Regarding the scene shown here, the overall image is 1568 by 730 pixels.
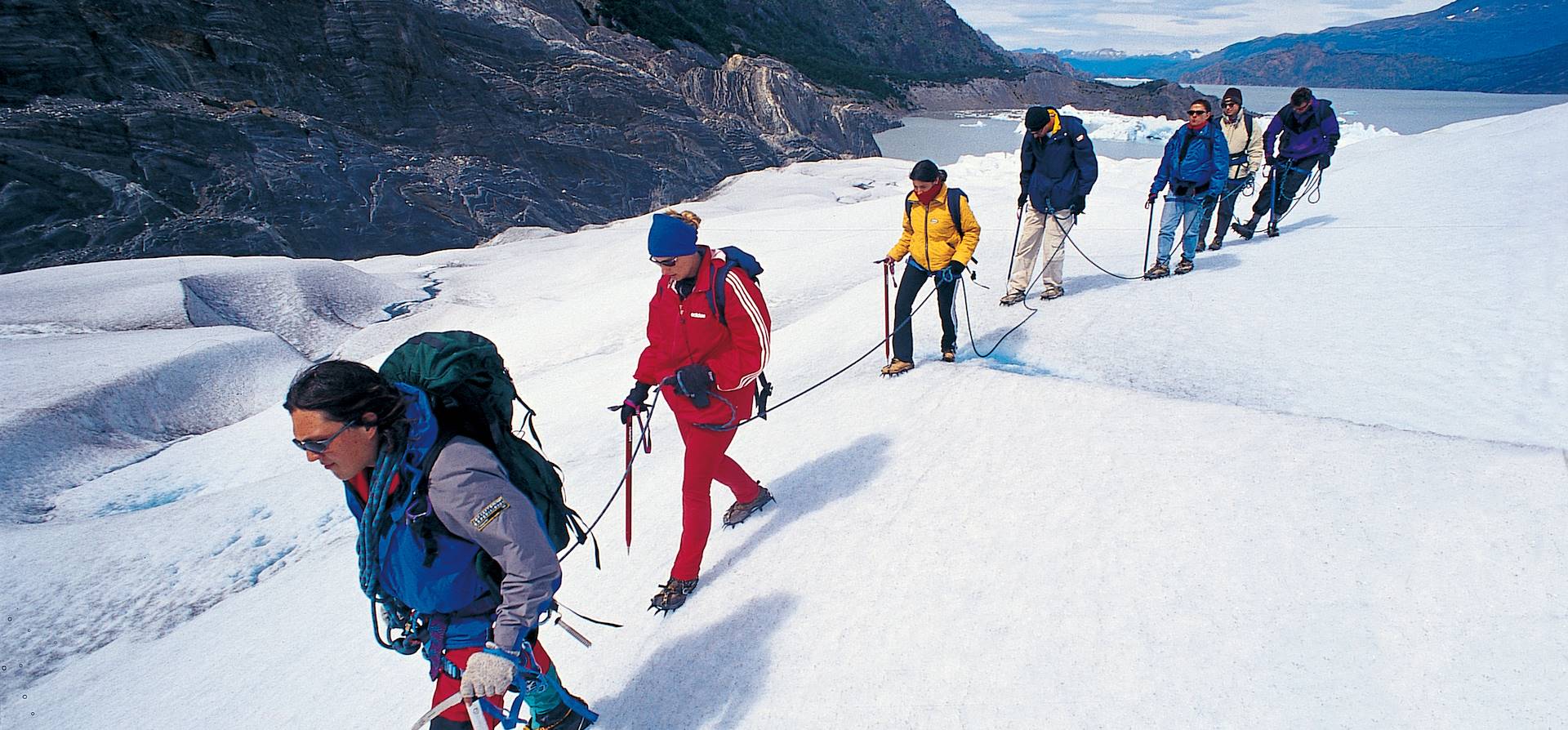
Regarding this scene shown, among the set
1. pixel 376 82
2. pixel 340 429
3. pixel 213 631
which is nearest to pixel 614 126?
pixel 376 82

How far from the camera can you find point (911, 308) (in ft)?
15.2

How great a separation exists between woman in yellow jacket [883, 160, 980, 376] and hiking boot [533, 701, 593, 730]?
3.07 m

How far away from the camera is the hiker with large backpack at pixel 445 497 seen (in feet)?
5.17

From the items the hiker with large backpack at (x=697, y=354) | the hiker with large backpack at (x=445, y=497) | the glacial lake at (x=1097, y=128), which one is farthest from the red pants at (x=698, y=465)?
the glacial lake at (x=1097, y=128)

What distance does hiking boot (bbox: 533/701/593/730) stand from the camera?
2.22 metres

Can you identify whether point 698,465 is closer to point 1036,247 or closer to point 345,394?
point 345,394

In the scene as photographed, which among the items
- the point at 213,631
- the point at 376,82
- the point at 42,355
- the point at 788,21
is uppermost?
the point at 788,21

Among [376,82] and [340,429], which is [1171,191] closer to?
[340,429]

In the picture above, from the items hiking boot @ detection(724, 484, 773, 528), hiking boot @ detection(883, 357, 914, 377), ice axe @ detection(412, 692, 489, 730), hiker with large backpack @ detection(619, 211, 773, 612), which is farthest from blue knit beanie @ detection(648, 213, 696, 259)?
hiking boot @ detection(883, 357, 914, 377)

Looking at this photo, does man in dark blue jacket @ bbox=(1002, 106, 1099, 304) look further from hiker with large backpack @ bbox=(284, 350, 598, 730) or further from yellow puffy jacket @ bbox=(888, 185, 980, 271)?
hiker with large backpack @ bbox=(284, 350, 598, 730)

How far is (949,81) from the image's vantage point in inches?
3664

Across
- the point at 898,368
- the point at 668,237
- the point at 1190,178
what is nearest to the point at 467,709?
the point at 668,237

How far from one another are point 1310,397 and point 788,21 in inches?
4173

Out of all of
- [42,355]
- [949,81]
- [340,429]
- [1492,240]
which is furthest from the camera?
[949,81]
